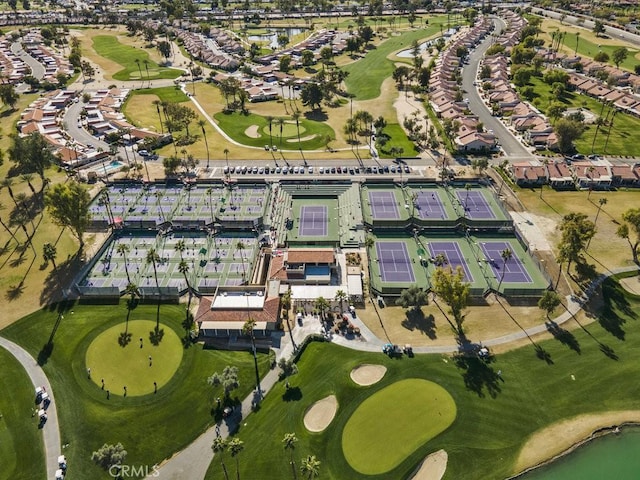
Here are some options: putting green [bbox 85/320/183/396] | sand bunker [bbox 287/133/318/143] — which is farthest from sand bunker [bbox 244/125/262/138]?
putting green [bbox 85/320/183/396]

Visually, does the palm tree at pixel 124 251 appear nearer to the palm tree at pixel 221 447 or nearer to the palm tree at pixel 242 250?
the palm tree at pixel 242 250

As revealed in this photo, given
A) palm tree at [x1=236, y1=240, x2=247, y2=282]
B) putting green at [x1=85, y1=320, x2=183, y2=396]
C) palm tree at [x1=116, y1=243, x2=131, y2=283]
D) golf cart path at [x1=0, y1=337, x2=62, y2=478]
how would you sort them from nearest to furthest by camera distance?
golf cart path at [x1=0, y1=337, x2=62, y2=478], putting green at [x1=85, y1=320, x2=183, y2=396], palm tree at [x1=236, y1=240, x2=247, y2=282], palm tree at [x1=116, y1=243, x2=131, y2=283]

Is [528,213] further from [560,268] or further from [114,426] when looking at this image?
[114,426]

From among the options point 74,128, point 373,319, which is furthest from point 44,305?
point 74,128

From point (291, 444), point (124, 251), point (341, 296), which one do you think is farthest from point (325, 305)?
point (124, 251)

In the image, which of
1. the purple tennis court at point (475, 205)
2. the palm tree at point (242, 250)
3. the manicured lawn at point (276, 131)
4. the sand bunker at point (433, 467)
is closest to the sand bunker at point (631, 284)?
the purple tennis court at point (475, 205)

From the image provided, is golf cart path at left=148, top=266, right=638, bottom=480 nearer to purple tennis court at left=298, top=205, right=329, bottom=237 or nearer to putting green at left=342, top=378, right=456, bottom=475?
putting green at left=342, top=378, right=456, bottom=475
